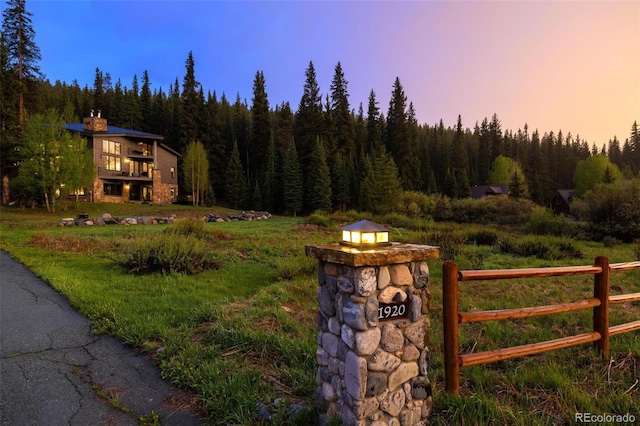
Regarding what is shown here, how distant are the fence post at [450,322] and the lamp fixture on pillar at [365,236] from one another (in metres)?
0.69

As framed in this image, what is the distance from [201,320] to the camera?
5.41 meters

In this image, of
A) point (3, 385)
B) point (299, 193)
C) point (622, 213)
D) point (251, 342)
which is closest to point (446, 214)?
point (622, 213)

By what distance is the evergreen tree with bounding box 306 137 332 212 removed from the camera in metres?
43.4

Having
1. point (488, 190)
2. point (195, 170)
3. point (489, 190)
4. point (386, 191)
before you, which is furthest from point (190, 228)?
point (488, 190)

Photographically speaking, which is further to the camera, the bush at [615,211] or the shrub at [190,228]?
the bush at [615,211]

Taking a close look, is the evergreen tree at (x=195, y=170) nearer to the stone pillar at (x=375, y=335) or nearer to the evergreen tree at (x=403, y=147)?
the evergreen tree at (x=403, y=147)

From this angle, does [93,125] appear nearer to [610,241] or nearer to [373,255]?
[373,255]

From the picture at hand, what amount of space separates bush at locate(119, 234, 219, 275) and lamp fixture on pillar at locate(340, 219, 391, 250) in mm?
6911

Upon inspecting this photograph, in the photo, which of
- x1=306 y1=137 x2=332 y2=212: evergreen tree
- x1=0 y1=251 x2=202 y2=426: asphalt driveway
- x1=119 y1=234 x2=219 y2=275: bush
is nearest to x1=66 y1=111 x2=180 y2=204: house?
x1=306 y1=137 x2=332 y2=212: evergreen tree

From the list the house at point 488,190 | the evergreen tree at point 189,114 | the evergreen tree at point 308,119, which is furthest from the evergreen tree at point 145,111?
the house at point 488,190

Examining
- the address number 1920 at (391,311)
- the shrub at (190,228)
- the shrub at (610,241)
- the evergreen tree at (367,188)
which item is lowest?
the shrub at (610,241)

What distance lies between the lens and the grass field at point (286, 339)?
10.6 ft

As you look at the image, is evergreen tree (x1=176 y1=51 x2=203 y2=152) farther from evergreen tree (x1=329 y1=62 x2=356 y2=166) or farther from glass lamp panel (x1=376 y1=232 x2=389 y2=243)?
glass lamp panel (x1=376 y1=232 x2=389 y2=243)

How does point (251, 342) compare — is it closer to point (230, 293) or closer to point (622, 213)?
point (230, 293)
